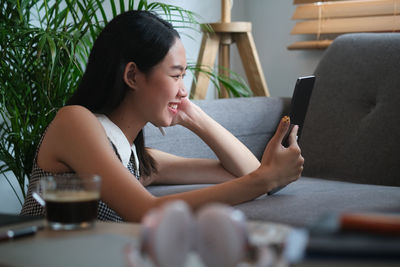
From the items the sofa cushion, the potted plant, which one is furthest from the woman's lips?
the potted plant

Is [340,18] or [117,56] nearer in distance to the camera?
[117,56]

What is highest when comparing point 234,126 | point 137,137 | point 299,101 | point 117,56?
point 117,56

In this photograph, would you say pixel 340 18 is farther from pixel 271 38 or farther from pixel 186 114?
pixel 186 114

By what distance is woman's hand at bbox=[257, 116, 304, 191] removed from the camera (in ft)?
4.42

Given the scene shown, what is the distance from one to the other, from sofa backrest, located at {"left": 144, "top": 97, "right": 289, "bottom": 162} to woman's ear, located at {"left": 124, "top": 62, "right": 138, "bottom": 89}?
0.45 m

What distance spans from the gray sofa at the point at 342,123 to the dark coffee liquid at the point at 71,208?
32.2 inches

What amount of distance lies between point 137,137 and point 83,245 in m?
0.82

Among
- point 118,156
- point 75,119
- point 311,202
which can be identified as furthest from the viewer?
point 311,202

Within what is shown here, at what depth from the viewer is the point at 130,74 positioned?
59.5 inches

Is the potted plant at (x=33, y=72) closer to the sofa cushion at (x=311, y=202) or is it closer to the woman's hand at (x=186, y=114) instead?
the woman's hand at (x=186, y=114)

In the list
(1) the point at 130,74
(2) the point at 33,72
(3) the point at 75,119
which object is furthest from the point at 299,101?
(2) the point at 33,72

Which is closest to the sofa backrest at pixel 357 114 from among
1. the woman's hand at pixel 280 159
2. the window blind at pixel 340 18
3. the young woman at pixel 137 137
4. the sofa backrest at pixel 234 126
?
the sofa backrest at pixel 234 126

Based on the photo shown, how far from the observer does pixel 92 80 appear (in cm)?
149

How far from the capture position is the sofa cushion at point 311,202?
147cm
